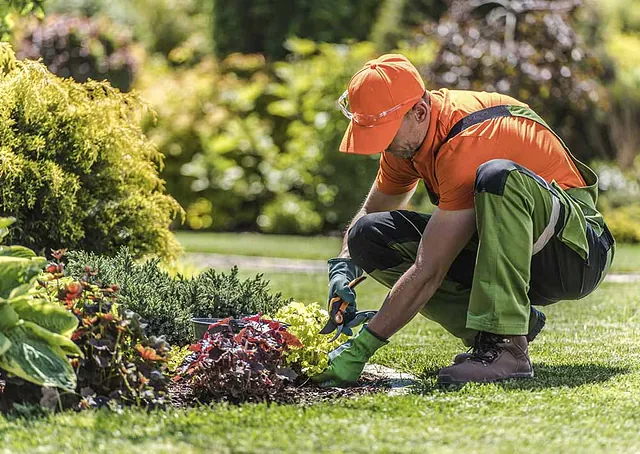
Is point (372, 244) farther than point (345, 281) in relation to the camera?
Yes

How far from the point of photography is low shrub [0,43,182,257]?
187 inches

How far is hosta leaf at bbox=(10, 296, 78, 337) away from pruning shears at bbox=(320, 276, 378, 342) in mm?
1027

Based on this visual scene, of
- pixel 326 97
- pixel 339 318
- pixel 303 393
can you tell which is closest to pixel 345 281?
pixel 339 318

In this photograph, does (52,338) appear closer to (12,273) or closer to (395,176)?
(12,273)

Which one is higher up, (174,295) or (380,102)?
(380,102)

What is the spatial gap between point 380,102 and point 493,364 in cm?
107

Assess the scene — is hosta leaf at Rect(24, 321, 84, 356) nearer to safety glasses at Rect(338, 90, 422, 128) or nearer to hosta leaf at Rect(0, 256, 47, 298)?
hosta leaf at Rect(0, 256, 47, 298)

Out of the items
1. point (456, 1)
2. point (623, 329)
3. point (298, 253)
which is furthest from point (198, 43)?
point (623, 329)

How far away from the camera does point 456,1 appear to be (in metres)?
12.9

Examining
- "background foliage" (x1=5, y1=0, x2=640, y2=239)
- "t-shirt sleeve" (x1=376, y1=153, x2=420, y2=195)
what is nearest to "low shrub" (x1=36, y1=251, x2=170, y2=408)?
"t-shirt sleeve" (x1=376, y1=153, x2=420, y2=195)

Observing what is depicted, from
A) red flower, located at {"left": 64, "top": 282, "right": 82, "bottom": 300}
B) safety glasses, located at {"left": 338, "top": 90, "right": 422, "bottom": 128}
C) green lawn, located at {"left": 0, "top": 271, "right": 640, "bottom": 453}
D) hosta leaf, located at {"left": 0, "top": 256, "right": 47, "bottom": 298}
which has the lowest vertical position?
green lawn, located at {"left": 0, "top": 271, "right": 640, "bottom": 453}

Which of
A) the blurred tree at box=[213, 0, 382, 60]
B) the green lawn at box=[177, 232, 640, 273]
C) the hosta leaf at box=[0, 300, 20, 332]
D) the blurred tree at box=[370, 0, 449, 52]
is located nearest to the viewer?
the hosta leaf at box=[0, 300, 20, 332]

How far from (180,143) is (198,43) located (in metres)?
3.96

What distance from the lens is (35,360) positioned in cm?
308
